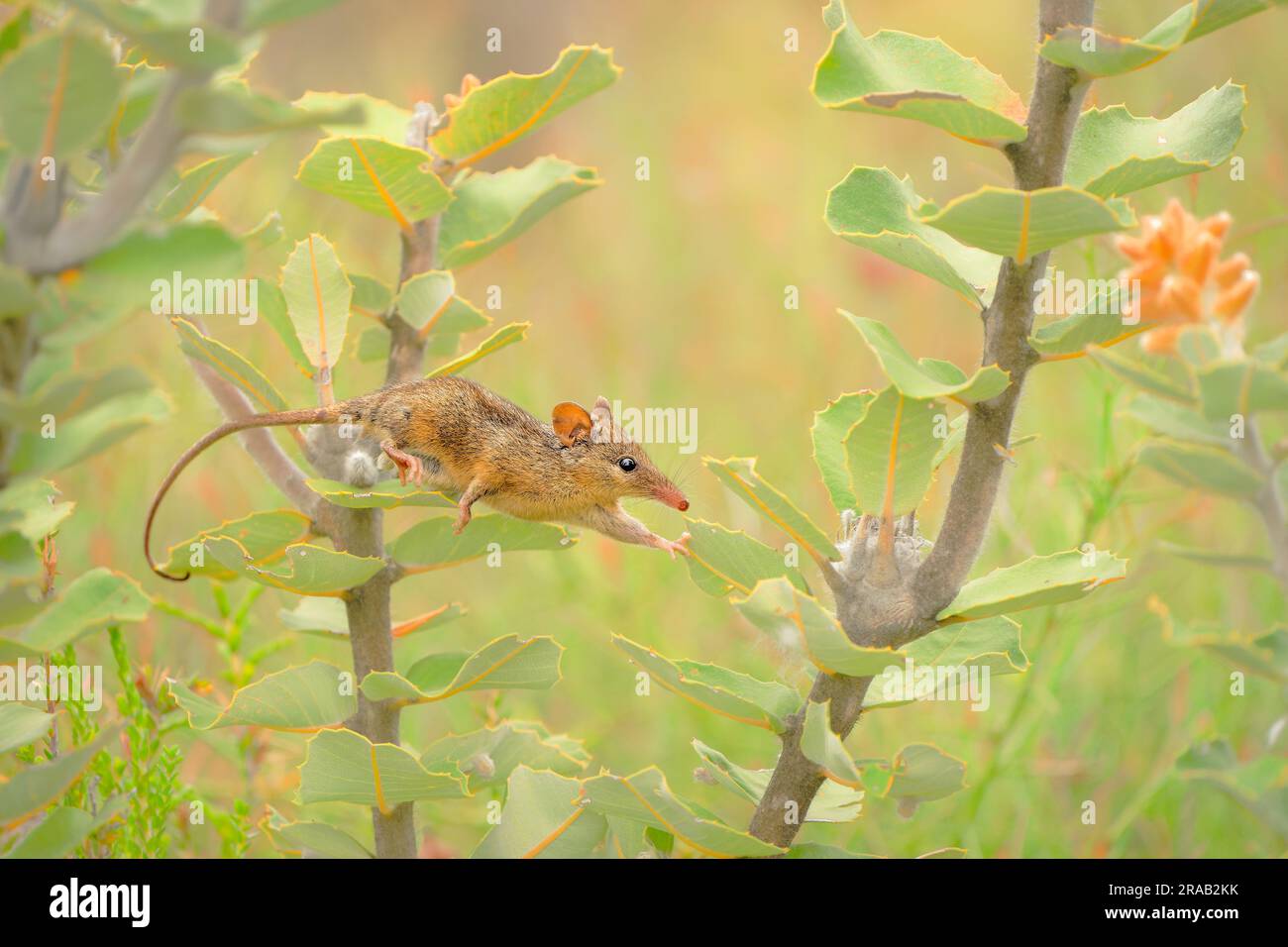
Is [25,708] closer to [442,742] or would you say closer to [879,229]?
[442,742]

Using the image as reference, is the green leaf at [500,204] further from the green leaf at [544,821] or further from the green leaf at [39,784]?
the green leaf at [39,784]

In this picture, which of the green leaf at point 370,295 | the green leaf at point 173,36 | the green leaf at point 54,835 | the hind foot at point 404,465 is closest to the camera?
the green leaf at point 173,36

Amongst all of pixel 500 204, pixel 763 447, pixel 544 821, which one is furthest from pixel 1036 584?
pixel 763 447

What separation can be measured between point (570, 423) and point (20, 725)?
1.25 meters

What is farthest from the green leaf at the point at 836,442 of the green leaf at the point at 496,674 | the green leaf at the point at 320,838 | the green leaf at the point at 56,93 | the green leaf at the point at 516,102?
the green leaf at the point at 56,93

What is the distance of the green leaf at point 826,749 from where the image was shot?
1.45 m

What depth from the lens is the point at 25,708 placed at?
152 centimetres

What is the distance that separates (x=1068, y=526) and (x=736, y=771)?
2.11 m

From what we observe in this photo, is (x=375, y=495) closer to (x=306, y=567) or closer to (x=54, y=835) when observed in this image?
(x=306, y=567)

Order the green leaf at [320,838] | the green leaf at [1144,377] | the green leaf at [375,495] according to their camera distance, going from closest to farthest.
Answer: the green leaf at [1144,377] < the green leaf at [375,495] < the green leaf at [320,838]

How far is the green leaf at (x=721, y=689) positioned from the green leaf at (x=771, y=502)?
21 cm

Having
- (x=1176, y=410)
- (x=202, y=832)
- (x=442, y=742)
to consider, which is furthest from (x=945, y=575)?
(x=202, y=832)

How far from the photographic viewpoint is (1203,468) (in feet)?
3.78

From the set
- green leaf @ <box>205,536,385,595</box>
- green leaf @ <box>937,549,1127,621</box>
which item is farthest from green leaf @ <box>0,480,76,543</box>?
green leaf @ <box>937,549,1127,621</box>
